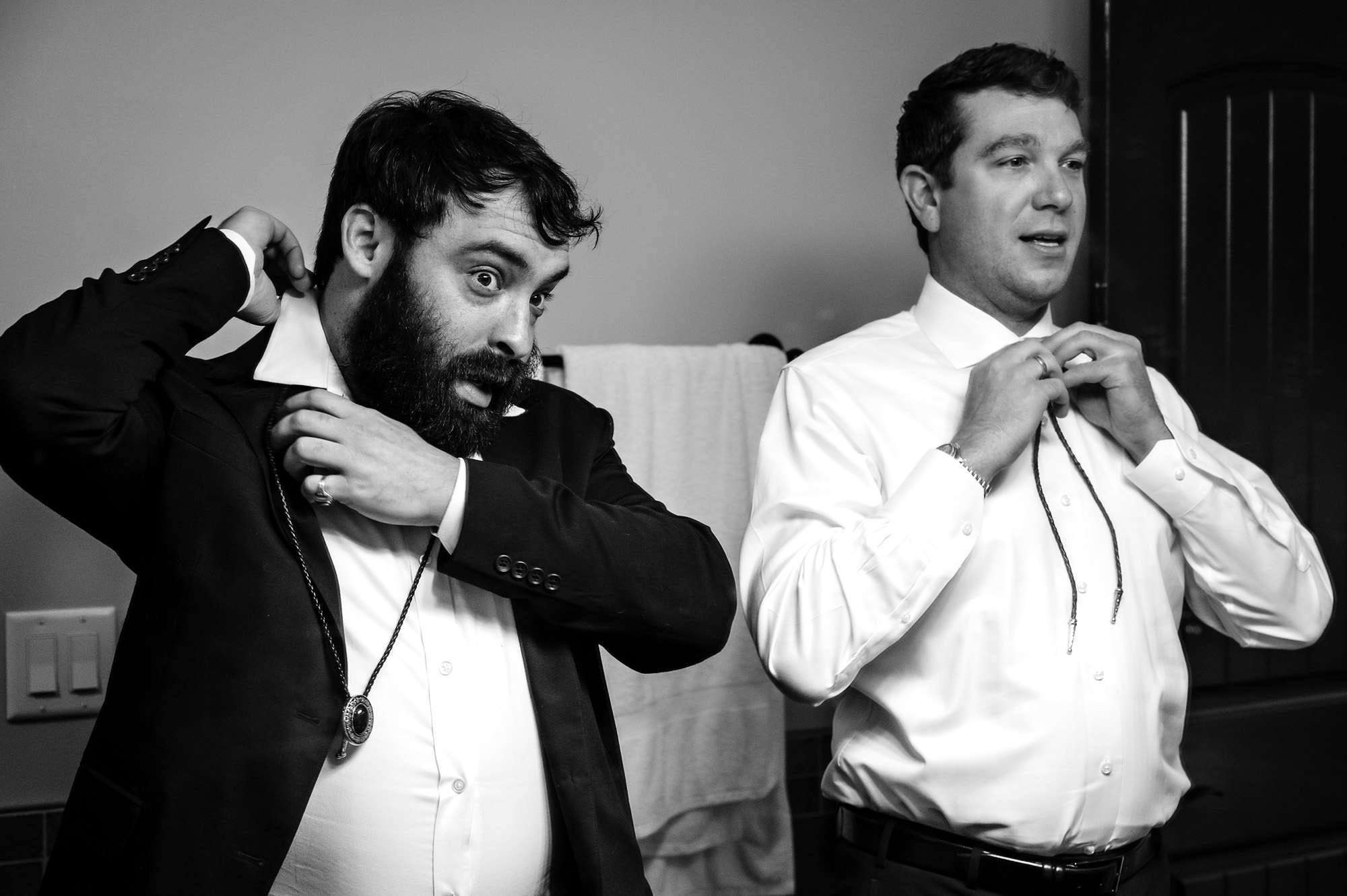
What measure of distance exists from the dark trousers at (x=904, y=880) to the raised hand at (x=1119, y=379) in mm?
549

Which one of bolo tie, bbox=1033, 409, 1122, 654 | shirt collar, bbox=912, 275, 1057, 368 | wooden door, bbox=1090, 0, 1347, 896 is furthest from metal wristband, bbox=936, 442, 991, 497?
wooden door, bbox=1090, 0, 1347, 896

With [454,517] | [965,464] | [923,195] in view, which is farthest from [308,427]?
[923,195]

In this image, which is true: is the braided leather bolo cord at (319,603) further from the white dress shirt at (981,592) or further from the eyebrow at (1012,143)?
→ the eyebrow at (1012,143)

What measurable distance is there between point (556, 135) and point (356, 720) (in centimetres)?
116

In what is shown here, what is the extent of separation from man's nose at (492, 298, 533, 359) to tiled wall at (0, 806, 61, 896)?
1.02 m

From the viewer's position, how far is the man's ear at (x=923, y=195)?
1607 mm

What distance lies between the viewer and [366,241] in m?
1.18

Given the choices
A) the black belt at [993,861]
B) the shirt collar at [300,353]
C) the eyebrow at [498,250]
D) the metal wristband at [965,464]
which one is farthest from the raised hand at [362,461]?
the black belt at [993,861]

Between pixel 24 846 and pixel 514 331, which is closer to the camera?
pixel 514 331

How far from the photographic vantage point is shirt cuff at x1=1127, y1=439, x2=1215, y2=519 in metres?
1.43

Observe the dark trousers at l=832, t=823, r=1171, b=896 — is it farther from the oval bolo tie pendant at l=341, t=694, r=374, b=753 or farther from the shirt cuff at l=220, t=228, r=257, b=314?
the shirt cuff at l=220, t=228, r=257, b=314

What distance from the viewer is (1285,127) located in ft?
6.97

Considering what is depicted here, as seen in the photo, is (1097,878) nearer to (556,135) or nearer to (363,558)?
(363,558)

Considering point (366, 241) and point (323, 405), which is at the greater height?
point (366, 241)
